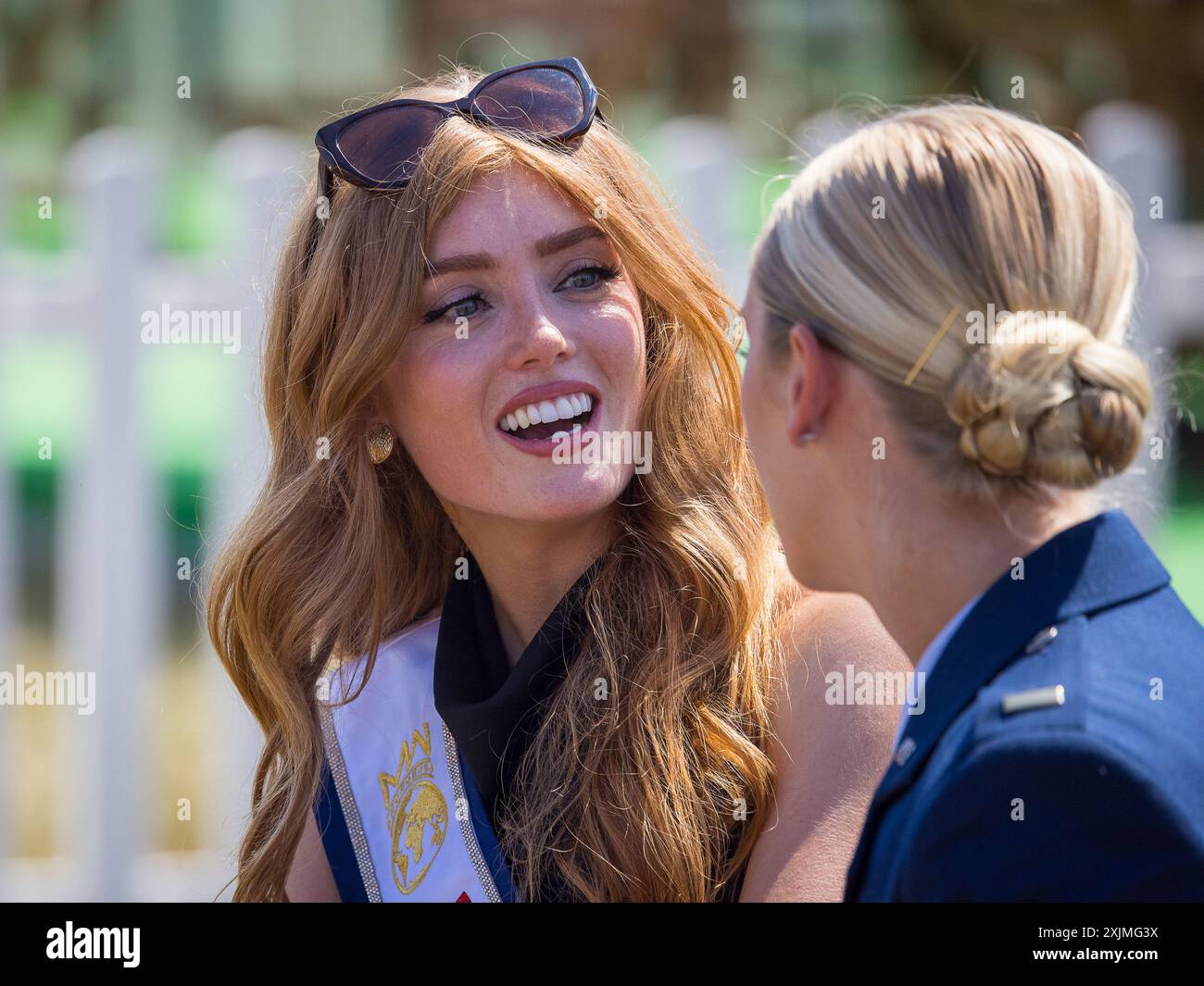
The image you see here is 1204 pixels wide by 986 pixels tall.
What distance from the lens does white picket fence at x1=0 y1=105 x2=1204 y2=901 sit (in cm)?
339

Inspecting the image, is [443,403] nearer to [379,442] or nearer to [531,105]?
[379,442]

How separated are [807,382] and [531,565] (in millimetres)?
717

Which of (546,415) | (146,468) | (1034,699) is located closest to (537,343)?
(546,415)

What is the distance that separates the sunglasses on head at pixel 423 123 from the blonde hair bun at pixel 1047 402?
0.87m

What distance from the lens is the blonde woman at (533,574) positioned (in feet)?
5.66

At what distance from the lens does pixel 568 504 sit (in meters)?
1.83

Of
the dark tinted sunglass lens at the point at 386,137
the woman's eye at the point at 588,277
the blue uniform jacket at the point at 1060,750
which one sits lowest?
the blue uniform jacket at the point at 1060,750

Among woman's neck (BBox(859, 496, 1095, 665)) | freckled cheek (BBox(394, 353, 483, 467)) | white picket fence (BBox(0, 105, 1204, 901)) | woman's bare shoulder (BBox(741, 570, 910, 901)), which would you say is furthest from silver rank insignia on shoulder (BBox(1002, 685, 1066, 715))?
white picket fence (BBox(0, 105, 1204, 901))

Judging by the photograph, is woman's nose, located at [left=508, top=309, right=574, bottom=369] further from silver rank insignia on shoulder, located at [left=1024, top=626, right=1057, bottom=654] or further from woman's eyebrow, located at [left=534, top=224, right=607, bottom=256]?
silver rank insignia on shoulder, located at [left=1024, top=626, right=1057, bottom=654]

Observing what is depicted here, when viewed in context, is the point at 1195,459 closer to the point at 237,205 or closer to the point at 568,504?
the point at 237,205

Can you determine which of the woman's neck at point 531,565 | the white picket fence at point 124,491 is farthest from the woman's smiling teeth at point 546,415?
the white picket fence at point 124,491

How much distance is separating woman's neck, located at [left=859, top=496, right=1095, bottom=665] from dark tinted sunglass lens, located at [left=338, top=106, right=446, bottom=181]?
2.99 ft

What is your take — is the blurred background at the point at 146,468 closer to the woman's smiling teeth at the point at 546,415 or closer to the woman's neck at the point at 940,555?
the woman's smiling teeth at the point at 546,415
